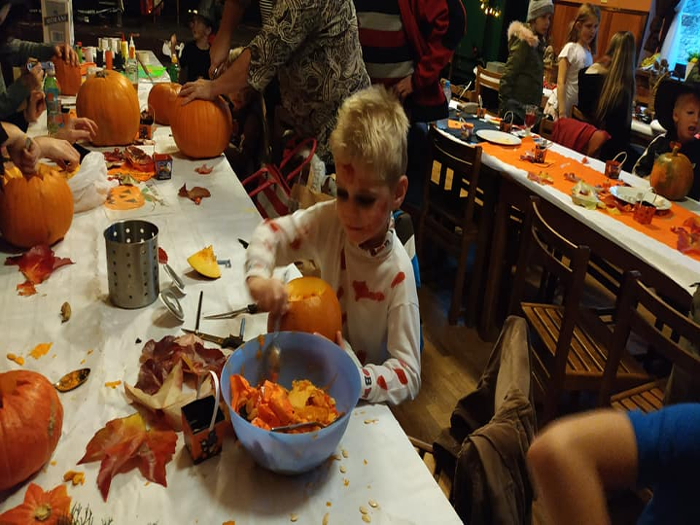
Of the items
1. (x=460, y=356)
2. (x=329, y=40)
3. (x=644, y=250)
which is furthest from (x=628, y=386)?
(x=329, y=40)

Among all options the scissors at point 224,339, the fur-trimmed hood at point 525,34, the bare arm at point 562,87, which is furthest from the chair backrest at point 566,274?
the bare arm at point 562,87

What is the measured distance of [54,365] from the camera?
1.17 metres

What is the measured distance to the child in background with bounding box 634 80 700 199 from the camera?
2928 millimetres

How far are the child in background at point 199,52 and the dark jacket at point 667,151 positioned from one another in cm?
316

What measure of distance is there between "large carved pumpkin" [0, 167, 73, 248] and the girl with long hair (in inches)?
152

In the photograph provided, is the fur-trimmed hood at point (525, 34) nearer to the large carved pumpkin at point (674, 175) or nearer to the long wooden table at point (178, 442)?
the large carved pumpkin at point (674, 175)

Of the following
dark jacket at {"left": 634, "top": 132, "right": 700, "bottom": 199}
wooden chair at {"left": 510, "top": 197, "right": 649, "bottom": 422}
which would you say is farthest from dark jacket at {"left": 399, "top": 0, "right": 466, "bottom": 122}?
dark jacket at {"left": 634, "top": 132, "right": 700, "bottom": 199}

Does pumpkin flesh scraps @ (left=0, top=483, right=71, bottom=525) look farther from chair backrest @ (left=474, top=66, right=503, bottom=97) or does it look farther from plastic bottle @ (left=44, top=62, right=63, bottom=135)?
chair backrest @ (left=474, top=66, right=503, bottom=97)

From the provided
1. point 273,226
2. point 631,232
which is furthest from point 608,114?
point 273,226

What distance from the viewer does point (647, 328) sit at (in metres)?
1.76

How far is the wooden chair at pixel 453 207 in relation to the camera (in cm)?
292

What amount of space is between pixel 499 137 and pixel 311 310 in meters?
2.70

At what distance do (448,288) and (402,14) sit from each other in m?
1.67

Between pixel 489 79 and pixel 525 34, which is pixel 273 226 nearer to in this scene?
pixel 525 34
